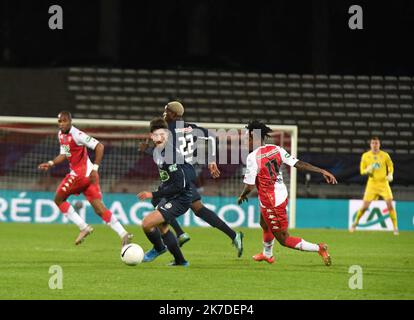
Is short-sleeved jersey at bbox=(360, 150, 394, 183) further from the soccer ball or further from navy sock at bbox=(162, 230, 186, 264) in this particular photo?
the soccer ball

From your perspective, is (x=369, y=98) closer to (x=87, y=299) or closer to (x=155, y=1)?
(x=155, y=1)

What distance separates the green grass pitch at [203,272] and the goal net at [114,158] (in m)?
5.29

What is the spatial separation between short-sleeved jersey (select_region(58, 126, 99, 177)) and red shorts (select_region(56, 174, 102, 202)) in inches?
3.6

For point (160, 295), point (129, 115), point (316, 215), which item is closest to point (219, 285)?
point (160, 295)

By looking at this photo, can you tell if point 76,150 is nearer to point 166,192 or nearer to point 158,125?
point 166,192

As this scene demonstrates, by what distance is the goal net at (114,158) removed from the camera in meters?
21.8

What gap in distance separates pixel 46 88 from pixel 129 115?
244cm

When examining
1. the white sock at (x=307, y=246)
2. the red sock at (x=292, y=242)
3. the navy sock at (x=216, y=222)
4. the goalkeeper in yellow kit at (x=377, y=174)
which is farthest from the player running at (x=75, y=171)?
the goalkeeper in yellow kit at (x=377, y=174)

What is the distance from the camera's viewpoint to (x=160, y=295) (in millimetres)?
8641

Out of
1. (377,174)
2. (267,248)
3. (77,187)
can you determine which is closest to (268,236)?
(267,248)

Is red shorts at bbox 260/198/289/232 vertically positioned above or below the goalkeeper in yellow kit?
below

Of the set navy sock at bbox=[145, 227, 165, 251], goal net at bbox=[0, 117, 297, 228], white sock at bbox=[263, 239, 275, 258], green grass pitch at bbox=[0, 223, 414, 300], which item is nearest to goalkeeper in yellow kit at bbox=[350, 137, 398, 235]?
goal net at bbox=[0, 117, 297, 228]

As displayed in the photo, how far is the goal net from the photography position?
21.8 meters

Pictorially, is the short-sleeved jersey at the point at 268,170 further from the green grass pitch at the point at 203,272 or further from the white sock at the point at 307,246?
the green grass pitch at the point at 203,272
